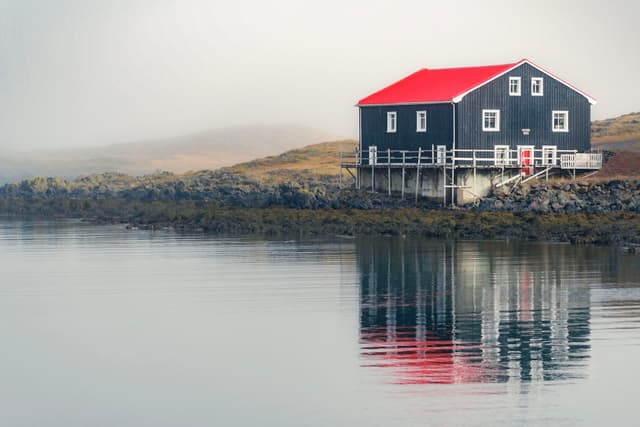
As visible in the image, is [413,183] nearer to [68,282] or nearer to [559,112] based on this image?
[559,112]

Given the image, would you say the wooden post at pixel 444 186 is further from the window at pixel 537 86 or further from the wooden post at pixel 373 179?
the window at pixel 537 86

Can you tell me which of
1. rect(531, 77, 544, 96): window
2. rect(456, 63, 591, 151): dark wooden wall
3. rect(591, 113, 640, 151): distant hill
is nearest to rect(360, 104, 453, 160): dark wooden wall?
rect(456, 63, 591, 151): dark wooden wall

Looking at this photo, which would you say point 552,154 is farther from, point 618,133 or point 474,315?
point 474,315

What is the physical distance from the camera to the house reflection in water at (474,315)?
21.6 metres

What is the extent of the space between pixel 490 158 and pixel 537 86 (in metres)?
4.88

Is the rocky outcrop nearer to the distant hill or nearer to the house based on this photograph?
the house

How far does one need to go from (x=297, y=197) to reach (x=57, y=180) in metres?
46.4

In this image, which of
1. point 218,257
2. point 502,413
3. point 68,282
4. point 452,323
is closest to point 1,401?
point 502,413

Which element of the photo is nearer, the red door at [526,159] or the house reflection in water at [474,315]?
the house reflection in water at [474,315]

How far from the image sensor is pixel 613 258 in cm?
4075

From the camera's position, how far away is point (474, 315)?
27.8 meters

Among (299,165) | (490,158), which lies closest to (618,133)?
(299,165)

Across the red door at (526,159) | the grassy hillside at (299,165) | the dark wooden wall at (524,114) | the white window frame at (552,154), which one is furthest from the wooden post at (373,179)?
the grassy hillside at (299,165)

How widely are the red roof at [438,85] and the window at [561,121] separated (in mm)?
1552
